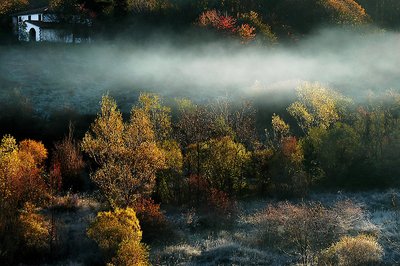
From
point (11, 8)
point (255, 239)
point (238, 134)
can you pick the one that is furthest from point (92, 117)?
point (11, 8)

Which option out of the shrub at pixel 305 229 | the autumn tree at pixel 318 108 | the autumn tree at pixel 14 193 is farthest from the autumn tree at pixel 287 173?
the autumn tree at pixel 14 193

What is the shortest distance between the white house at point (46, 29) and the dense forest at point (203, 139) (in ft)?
7.59

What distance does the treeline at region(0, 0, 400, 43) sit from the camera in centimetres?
7862

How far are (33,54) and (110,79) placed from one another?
15.8 metres

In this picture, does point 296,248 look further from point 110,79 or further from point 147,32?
point 147,32

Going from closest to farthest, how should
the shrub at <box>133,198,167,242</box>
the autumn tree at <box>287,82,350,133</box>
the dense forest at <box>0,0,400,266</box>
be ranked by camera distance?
the dense forest at <box>0,0,400,266</box>
the shrub at <box>133,198,167,242</box>
the autumn tree at <box>287,82,350,133</box>

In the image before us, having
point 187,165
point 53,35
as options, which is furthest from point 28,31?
point 187,165

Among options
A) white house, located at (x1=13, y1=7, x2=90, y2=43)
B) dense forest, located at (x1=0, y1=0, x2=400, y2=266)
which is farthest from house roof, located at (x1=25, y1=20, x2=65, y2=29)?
dense forest, located at (x1=0, y1=0, x2=400, y2=266)

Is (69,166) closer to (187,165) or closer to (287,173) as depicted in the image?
(187,165)

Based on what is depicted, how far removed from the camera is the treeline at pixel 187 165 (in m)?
28.5

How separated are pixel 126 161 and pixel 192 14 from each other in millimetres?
53665

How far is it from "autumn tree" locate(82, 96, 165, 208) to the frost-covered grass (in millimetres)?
3818

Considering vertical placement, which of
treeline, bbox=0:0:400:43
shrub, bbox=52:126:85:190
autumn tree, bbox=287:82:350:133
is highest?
A: treeline, bbox=0:0:400:43

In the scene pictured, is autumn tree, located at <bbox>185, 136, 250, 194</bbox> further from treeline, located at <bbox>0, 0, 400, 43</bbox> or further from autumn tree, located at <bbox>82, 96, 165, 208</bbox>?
treeline, located at <bbox>0, 0, 400, 43</bbox>
